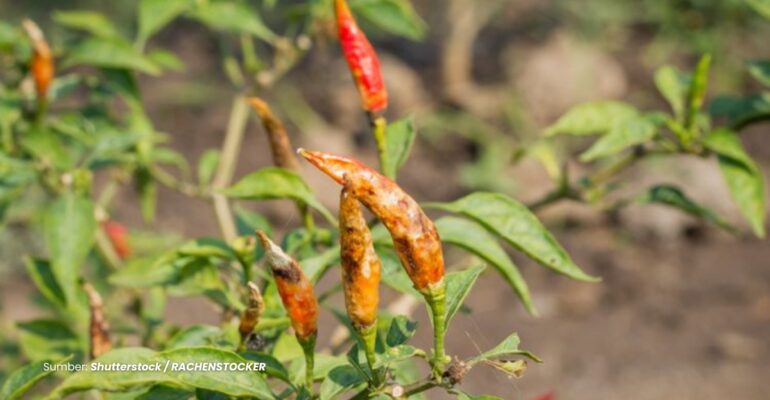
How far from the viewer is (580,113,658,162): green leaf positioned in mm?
1580

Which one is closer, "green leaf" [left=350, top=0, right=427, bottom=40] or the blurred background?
"green leaf" [left=350, top=0, right=427, bottom=40]

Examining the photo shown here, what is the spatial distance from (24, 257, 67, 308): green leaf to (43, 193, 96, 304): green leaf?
0.04m

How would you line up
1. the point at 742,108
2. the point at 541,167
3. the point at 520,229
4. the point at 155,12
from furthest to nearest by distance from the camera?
the point at 541,167 → the point at 155,12 → the point at 742,108 → the point at 520,229

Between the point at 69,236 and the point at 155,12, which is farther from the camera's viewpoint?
the point at 155,12

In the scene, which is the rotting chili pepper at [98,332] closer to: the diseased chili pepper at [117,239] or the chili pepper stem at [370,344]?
the chili pepper stem at [370,344]

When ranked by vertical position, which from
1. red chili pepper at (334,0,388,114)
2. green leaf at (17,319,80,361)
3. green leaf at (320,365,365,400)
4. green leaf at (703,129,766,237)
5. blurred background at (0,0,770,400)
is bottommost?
blurred background at (0,0,770,400)

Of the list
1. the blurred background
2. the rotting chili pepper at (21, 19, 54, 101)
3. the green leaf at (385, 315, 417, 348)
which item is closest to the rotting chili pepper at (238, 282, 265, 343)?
the green leaf at (385, 315, 417, 348)

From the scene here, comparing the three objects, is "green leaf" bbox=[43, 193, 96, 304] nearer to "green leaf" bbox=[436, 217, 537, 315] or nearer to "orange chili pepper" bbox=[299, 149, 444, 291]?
"green leaf" bbox=[436, 217, 537, 315]

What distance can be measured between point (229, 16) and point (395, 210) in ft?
3.09

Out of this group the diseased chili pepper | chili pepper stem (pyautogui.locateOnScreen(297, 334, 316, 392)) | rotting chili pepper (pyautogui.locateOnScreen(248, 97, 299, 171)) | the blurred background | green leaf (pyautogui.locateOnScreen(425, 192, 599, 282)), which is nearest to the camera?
chili pepper stem (pyautogui.locateOnScreen(297, 334, 316, 392))

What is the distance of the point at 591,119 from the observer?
65.7 inches

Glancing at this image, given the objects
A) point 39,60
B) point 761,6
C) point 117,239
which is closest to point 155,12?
point 39,60

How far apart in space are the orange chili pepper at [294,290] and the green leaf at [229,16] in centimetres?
85

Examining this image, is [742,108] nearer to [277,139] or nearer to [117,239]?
[277,139]
